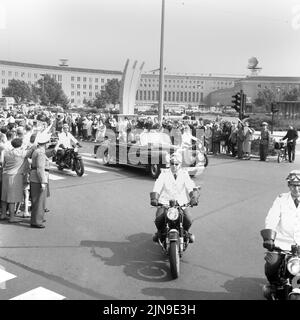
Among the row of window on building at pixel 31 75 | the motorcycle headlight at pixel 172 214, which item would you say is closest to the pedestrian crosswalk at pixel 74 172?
the motorcycle headlight at pixel 172 214

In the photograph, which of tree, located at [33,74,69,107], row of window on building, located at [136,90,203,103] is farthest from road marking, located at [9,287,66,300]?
row of window on building, located at [136,90,203,103]

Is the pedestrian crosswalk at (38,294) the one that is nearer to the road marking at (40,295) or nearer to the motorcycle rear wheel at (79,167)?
the road marking at (40,295)

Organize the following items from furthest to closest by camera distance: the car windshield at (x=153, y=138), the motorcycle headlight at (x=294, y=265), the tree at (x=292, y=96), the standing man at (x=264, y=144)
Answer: the tree at (x=292, y=96) → the standing man at (x=264, y=144) → the car windshield at (x=153, y=138) → the motorcycle headlight at (x=294, y=265)

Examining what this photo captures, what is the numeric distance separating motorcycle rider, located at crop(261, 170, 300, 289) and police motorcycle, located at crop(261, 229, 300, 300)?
33mm

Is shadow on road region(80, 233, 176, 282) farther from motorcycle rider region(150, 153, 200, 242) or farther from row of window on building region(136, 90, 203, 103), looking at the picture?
row of window on building region(136, 90, 203, 103)

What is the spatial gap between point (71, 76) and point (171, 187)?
153 m

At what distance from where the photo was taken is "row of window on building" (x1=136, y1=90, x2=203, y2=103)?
15312 cm

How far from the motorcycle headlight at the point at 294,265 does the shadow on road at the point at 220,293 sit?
1070mm

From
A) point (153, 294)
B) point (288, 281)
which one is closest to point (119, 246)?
point (153, 294)

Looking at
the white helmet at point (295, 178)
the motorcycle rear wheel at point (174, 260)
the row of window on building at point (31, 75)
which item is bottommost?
the motorcycle rear wheel at point (174, 260)

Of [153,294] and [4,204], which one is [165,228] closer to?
[153,294]

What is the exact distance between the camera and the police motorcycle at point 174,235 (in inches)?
231

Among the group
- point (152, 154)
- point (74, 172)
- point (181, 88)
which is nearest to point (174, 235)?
point (152, 154)
